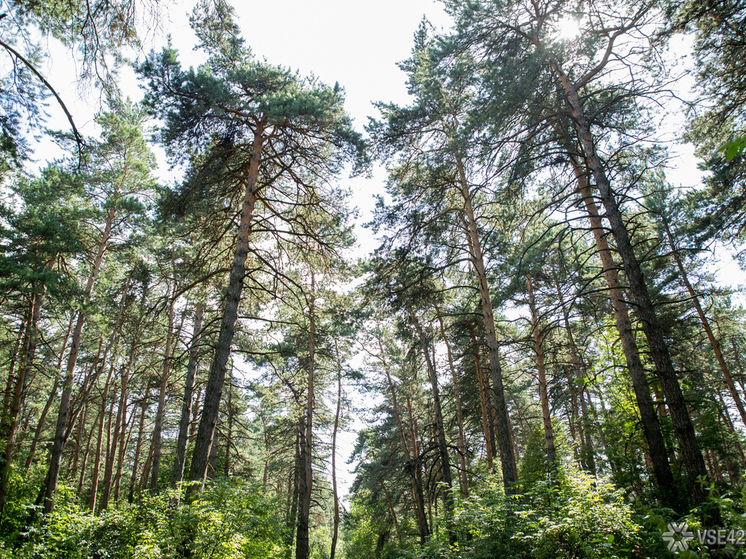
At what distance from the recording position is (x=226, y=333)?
731cm

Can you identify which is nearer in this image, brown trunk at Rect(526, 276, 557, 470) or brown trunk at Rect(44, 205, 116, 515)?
brown trunk at Rect(44, 205, 116, 515)

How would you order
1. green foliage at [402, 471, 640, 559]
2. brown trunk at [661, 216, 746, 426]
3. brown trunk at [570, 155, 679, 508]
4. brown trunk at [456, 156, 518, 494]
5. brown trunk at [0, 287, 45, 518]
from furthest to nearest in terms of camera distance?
brown trunk at [661, 216, 746, 426]
brown trunk at [0, 287, 45, 518]
brown trunk at [456, 156, 518, 494]
brown trunk at [570, 155, 679, 508]
green foliage at [402, 471, 640, 559]

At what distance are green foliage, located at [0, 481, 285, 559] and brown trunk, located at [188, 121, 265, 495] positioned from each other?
65 centimetres

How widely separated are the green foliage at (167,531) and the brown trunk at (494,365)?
15.9 ft

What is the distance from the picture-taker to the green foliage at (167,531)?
17.5 ft

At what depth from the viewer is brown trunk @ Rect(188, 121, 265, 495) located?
6551 millimetres

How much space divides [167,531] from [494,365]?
688 centimetres

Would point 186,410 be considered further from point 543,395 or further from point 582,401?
point 582,401

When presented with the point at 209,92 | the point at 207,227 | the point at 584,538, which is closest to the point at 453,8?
the point at 209,92

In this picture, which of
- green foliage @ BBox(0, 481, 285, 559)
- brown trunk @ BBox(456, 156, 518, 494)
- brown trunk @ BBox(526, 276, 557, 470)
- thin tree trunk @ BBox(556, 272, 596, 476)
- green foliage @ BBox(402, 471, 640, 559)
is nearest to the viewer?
green foliage @ BBox(402, 471, 640, 559)

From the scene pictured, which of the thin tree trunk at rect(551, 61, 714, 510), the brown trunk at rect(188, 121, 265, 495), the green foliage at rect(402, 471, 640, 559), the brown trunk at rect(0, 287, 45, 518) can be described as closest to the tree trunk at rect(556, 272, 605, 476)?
the thin tree trunk at rect(551, 61, 714, 510)

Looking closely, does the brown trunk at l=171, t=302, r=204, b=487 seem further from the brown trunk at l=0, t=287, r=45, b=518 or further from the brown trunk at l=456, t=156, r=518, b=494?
the brown trunk at l=456, t=156, r=518, b=494

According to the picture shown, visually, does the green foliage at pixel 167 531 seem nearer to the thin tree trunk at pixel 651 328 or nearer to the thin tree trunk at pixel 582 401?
the thin tree trunk at pixel 651 328

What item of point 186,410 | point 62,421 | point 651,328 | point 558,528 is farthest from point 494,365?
point 62,421
